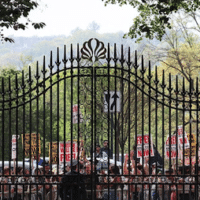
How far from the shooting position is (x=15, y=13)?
922cm

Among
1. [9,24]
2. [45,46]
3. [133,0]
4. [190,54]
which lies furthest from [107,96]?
[45,46]

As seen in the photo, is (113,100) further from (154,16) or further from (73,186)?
(154,16)

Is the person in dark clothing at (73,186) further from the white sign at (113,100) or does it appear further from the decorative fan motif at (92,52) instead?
the decorative fan motif at (92,52)

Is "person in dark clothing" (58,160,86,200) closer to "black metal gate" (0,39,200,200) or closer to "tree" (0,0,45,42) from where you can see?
"black metal gate" (0,39,200,200)

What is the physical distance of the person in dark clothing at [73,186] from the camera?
7.37m

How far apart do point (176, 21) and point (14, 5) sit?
17.3 metres

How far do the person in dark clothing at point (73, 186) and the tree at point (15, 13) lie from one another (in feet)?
11.6

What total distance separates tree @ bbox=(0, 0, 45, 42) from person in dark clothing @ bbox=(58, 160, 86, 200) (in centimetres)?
354

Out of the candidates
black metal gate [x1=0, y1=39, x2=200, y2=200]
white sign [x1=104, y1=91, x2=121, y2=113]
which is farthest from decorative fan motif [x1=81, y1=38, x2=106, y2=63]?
white sign [x1=104, y1=91, x2=121, y2=113]

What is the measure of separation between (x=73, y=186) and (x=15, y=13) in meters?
4.09

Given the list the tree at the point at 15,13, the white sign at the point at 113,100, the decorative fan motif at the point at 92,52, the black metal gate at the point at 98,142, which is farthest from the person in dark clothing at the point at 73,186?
the tree at the point at 15,13

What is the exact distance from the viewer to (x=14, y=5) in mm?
9289

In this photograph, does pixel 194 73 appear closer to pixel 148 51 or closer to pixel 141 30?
pixel 148 51

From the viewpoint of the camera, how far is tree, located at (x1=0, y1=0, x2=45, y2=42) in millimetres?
9203
